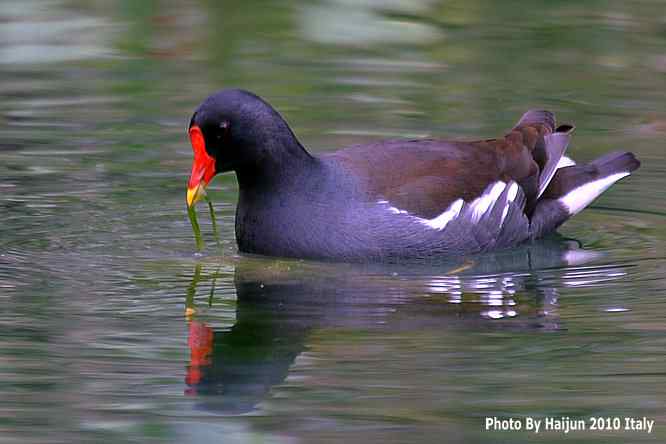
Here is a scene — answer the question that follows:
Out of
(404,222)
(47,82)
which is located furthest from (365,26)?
(404,222)

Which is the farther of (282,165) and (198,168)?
(282,165)

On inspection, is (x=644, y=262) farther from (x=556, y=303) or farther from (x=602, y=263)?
(x=556, y=303)

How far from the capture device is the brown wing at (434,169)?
717 centimetres

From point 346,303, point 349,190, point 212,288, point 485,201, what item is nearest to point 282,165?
point 349,190

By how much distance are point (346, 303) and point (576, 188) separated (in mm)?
1935

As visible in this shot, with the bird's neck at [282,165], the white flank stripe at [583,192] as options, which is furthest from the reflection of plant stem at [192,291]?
the white flank stripe at [583,192]

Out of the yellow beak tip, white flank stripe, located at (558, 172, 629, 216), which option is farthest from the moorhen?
white flank stripe, located at (558, 172, 629, 216)

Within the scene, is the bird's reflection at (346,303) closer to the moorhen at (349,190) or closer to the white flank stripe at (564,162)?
the moorhen at (349,190)

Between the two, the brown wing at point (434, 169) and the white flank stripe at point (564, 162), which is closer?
the brown wing at point (434, 169)

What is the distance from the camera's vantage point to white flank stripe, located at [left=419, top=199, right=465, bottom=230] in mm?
7176

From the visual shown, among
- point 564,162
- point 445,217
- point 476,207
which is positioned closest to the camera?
point 445,217

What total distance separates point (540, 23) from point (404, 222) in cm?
525

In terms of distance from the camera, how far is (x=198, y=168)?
274 inches

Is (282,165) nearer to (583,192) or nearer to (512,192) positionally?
(512,192)
